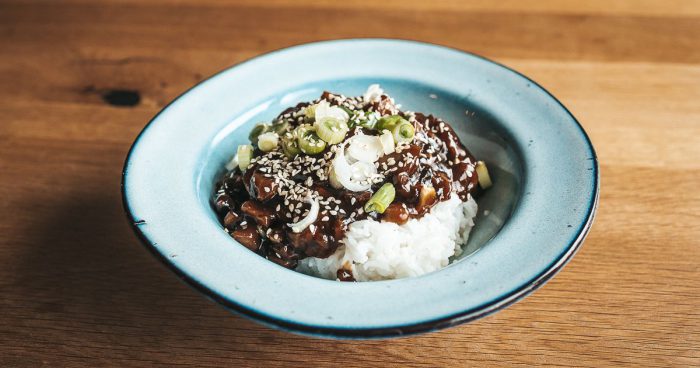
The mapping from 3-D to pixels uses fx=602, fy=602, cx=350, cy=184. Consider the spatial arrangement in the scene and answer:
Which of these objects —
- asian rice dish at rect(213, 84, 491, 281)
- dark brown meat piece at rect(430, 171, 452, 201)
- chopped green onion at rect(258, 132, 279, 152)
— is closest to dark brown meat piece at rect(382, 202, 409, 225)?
asian rice dish at rect(213, 84, 491, 281)

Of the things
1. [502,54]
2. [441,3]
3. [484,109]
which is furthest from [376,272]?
[441,3]

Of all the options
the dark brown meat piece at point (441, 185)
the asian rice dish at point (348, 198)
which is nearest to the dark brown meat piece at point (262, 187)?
the asian rice dish at point (348, 198)

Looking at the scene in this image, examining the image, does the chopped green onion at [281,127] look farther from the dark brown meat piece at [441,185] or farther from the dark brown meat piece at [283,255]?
the dark brown meat piece at [441,185]

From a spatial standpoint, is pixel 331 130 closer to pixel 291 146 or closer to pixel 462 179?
pixel 291 146

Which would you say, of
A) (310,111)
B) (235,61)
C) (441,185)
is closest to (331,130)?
(310,111)

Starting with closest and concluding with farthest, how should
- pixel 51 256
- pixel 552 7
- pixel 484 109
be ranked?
1. pixel 51 256
2. pixel 484 109
3. pixel 552 7

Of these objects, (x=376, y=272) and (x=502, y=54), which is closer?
(x=376, y=272)

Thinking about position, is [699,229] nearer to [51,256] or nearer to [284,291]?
[284,291]
